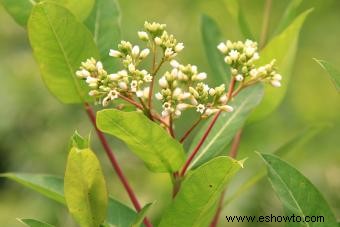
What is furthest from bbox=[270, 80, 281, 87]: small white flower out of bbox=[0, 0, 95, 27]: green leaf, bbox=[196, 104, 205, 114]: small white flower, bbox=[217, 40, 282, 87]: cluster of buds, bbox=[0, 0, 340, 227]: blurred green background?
bbox=[0, 0, 340, 227]: blurred green background

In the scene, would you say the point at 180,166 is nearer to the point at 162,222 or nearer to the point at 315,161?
the point at 162,222

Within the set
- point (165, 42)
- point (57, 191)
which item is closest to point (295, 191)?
point (165, 42)

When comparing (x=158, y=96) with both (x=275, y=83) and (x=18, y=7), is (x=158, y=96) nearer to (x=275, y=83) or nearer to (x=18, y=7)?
(x=275, y=83)

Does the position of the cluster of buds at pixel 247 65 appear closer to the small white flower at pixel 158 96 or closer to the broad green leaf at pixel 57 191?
the small white flower at pixel 158 96

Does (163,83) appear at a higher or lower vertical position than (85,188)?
higher

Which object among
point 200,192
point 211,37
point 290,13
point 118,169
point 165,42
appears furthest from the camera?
point 211,37
